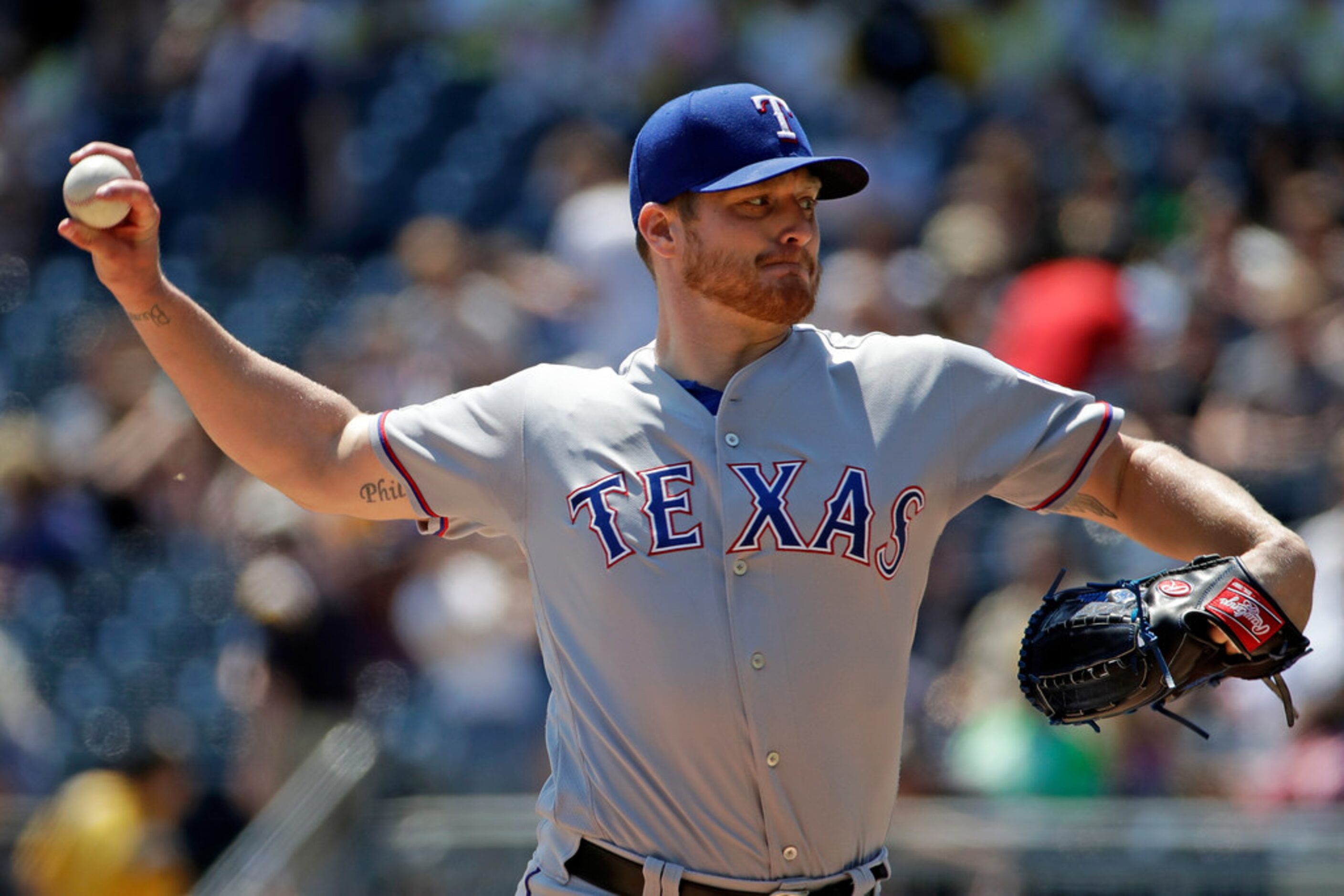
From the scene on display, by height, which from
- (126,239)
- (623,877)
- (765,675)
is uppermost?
(126,239)

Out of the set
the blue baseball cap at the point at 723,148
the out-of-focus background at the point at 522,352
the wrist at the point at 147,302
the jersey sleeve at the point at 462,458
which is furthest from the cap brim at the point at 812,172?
the out-of-focus background at the point at 522,352

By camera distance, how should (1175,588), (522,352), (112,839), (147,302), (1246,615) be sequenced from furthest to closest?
1. (522,352)
2. (112,839)
3. (147,302)
4. (1175,588)
5. (1246,615)

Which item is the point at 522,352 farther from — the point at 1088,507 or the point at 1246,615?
the point at 1246,615

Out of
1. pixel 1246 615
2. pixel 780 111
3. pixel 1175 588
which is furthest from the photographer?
pixel 780 111

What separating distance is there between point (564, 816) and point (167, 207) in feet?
29.1

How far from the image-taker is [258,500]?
801 centimetres

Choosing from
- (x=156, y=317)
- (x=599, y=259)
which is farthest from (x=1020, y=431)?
(x=599, y=259)

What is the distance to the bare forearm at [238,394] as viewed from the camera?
3113mm

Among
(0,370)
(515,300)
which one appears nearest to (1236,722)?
(515,300)

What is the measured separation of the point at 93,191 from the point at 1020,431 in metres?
1.59

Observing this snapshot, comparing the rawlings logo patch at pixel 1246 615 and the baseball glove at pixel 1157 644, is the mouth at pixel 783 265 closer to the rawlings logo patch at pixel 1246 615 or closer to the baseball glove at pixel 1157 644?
the baseball glove at pixel 1157 644

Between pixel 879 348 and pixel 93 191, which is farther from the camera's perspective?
pixel 879 348

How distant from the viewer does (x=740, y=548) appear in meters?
2.97

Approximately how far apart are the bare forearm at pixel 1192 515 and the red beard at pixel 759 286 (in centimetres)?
58
